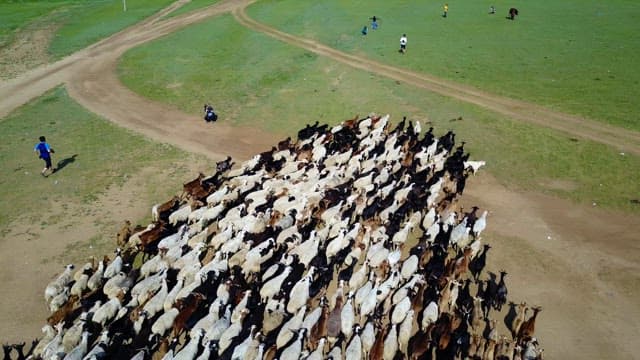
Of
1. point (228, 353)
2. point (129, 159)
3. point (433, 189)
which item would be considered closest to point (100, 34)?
point (129, 159)

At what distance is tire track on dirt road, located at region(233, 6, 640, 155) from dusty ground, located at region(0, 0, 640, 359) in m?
0.10

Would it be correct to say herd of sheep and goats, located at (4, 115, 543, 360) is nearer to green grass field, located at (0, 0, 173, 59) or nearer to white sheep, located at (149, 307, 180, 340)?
white sheep, located at (149, 307, 180, 340)

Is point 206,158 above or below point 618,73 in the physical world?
below

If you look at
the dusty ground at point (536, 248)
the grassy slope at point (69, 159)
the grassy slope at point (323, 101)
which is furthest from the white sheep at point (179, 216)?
the grassy slope at point (323, 101)

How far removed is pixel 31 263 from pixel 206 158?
9.12 m

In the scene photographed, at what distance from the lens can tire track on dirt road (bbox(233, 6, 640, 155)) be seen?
82.1ft

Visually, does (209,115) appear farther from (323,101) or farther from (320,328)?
(320,328)

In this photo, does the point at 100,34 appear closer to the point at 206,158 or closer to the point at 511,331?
the point at 206,158

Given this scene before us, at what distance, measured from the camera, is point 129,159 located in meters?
24.0

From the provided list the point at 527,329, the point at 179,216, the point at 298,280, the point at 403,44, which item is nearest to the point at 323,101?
the point at 403,44

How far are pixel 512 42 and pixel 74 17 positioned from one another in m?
46.2

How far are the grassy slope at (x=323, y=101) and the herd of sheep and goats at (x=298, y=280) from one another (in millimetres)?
5114

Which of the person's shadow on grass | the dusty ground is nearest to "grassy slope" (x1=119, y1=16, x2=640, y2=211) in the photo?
the dusty ground

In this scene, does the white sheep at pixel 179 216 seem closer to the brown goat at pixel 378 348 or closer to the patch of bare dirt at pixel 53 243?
the patch of bare dirt at pixel 53 243
